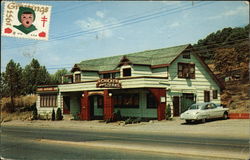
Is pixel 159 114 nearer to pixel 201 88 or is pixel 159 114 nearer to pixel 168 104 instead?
pixel 168 104

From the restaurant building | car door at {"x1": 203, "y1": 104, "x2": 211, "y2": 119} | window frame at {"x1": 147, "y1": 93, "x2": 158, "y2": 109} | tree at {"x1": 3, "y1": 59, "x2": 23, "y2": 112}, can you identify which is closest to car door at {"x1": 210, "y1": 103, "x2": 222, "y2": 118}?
car door at {"x1": 203, "y1": 104, "x2": 211, "y2": 119}

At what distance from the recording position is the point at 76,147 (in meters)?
14.3

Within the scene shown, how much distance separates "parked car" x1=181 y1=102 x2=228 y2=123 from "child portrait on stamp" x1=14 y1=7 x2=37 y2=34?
64.3 ft

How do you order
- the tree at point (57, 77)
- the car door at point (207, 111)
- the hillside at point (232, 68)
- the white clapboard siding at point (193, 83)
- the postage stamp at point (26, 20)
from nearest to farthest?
1. the postage stamp at point (26, 20)
2. the car door at point (207, 111)
3. the white clapboard siding at point (193, 83)
4. the hillside at point (232, 68)
5. the tree at point (57, 77)

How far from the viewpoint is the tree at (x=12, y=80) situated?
149 ft

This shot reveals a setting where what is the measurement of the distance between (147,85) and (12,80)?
967 inches

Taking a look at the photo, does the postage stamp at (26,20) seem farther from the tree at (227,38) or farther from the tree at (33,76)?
the tree at (33,76)

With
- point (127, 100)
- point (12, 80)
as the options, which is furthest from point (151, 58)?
point (12, 80)

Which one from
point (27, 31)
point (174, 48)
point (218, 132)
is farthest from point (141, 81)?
point (27, 31)

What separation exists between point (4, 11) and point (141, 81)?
885 inches

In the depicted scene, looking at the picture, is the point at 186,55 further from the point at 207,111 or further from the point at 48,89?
the point at 48,89

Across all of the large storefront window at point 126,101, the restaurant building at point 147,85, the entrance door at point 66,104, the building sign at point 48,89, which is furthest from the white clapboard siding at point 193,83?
the building sign at point 48,89

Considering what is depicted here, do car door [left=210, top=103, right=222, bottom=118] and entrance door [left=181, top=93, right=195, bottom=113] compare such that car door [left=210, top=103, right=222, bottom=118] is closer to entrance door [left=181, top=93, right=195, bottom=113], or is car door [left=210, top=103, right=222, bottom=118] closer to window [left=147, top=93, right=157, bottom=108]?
entrance door [left=181, top=93, right=195, bottom=113]

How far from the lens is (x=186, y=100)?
111 ft
